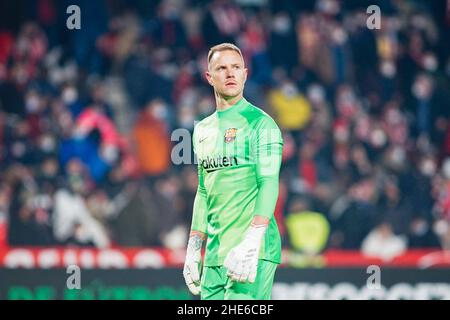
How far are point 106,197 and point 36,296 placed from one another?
6.41ft

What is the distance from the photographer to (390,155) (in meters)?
15.0

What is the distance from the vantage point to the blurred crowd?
543 inches

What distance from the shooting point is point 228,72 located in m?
6.34

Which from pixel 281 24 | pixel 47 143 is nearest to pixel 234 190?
pixel 47 143

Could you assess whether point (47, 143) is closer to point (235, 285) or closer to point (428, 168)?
point (428, 168)

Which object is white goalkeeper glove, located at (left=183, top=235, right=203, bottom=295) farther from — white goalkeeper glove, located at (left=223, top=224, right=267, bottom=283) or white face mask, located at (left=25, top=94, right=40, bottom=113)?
white face mask, located at (left=25, top=94, right=40, bottom=113)

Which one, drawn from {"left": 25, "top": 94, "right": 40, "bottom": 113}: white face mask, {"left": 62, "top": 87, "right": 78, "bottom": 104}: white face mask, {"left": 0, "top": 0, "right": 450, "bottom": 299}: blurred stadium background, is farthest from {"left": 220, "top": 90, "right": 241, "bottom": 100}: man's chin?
{"left": 25, "top": 94, "right": 40, "bottom": 113}: white face mask

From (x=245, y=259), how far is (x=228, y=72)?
123 cm

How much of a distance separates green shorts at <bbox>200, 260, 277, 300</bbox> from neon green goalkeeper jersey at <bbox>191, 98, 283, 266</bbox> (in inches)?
2.3

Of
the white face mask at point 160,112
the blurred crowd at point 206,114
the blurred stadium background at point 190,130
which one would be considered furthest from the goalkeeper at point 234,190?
the white face mask at point 160,112

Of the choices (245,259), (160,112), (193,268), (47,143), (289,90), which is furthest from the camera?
(289,90)

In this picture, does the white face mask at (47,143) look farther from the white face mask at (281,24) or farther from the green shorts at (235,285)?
the green shorts at (235,285)

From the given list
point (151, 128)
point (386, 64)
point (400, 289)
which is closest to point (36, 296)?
point (151, 128)

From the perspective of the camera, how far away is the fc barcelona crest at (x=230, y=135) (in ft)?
20.8
